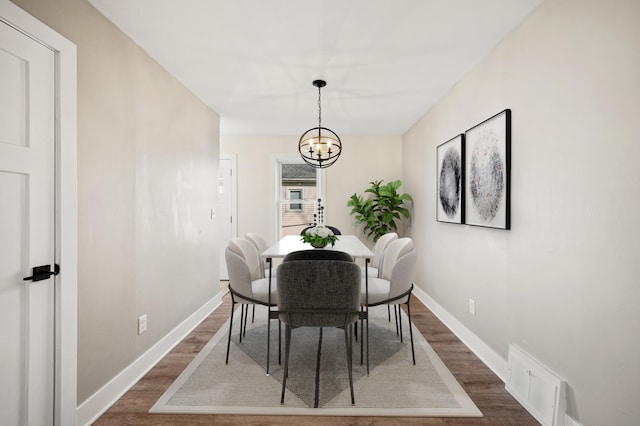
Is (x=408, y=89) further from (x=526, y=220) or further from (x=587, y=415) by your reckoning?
(x=587, y=415)

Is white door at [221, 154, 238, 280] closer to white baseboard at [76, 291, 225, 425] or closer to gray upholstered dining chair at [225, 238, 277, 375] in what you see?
white baseboard at [76, 291, 225, 425]

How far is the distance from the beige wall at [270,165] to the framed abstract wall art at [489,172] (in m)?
2.73

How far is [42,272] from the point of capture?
1569mm

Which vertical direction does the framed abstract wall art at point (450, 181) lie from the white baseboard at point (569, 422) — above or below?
above

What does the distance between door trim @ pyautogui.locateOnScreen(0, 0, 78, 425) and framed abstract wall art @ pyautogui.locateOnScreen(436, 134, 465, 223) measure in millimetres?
2892

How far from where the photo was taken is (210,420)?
187 cm

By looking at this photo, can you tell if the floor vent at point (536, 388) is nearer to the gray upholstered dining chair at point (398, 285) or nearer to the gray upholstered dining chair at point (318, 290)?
the gray upholstered dining chair at point (398, 285)

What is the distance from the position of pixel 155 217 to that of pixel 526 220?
272 cm

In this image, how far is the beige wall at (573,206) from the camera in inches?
→ 55.2

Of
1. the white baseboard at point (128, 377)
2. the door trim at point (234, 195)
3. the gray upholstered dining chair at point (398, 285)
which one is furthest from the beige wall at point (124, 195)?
the door trim at point (234, 195)

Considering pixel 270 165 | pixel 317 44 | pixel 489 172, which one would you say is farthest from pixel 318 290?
pixel 270 165

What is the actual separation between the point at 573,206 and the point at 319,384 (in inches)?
73.0

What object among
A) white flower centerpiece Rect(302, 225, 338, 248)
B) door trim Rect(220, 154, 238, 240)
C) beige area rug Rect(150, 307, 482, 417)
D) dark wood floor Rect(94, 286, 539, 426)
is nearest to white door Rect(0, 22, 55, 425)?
dark wood floor Rect(94, 286, 539, 426)

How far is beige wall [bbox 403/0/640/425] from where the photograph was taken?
→ 140 cm
